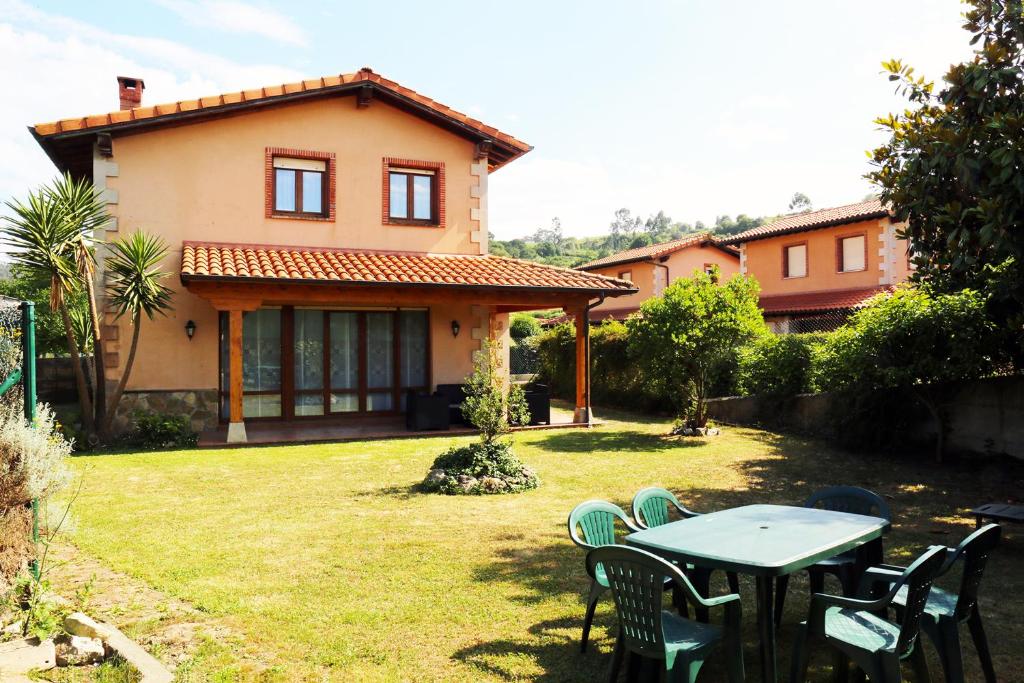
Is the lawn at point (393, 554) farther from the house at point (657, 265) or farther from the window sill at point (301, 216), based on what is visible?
the house at point (657, 265)

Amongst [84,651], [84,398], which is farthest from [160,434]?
[84,651]

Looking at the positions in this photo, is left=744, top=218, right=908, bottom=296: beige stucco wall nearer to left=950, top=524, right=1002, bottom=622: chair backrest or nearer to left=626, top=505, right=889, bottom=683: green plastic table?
left=626, top=505, right=889, bottom=683: green plastic table

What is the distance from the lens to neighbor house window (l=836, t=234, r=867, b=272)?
24016 millimetres

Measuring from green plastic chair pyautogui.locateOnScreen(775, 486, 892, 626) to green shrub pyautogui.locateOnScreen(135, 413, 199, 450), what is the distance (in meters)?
11.2

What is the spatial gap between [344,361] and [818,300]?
1700 centimetres

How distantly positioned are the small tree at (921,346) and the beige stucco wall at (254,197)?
8.21 meters

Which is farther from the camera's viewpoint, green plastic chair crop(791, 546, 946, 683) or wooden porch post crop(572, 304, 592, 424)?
wooden porch post crop(572, 304, 592, 424)

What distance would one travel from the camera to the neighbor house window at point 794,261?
2627 cm

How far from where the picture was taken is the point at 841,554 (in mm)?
4590

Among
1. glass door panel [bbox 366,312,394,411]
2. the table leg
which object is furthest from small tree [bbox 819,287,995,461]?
glass door panel [bbox 366,312,394,411]

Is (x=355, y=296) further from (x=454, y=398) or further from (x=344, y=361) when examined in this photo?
(x=454, y=398)

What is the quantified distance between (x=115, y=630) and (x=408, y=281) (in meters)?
9.86

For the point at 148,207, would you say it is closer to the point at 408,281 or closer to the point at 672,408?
the point at 408,281

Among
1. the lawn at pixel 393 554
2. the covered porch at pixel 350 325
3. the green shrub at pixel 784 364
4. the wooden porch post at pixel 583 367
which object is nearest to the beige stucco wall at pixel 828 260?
the green shrub at pixel 784 364
